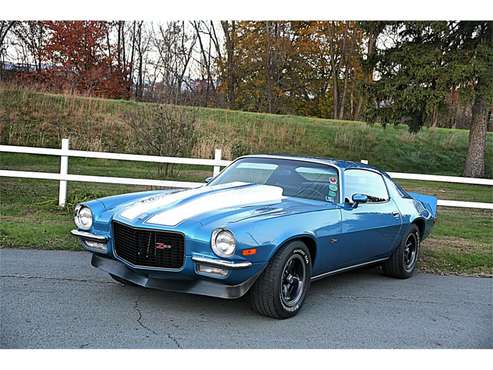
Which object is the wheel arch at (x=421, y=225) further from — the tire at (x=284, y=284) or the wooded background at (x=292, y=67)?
the wooded background at (x=292, y=67)

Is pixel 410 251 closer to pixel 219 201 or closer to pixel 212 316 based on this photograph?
pixel 219 201

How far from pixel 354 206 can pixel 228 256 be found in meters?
1.86

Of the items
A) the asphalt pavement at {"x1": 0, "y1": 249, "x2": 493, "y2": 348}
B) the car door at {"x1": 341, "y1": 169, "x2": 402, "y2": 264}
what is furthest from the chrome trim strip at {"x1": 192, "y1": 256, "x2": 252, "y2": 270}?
the car door at {"x1": 341, "y1": 169, "x2": 402, "y2": 264}

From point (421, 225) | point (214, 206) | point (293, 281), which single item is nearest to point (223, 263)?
point (214, 206)

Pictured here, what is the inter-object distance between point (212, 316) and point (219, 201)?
3.39 feet

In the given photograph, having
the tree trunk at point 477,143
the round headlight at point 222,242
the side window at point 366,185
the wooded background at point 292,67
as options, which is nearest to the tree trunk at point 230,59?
the wooded background at point 292,67

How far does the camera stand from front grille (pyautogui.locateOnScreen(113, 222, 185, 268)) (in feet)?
14.3

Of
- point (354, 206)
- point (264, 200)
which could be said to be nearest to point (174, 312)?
point (264, 200)

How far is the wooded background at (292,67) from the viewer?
17.8 m

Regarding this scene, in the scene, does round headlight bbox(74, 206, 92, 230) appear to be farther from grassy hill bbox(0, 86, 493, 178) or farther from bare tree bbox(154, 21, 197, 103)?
bare tree bbox(154, 21, 197, 103)

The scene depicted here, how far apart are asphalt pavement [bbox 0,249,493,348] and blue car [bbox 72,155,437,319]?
0.85ft

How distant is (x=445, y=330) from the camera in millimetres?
4629

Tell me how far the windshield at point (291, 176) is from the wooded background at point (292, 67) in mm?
13056
